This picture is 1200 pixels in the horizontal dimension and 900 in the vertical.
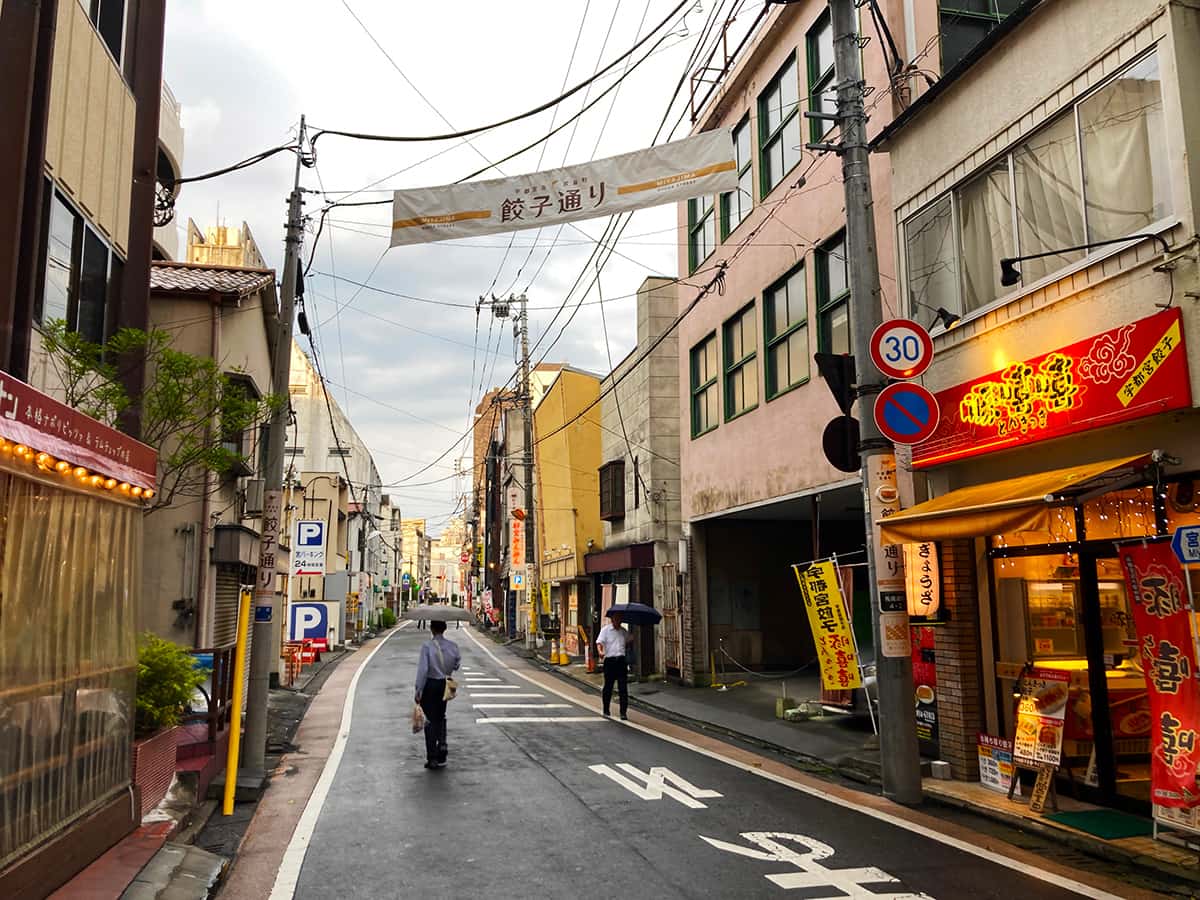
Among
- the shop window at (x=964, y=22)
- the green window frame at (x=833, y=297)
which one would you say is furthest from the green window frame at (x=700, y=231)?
the shop window at (x=964, y=22)

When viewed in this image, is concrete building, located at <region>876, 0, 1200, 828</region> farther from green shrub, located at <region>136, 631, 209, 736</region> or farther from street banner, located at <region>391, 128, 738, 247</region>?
green shrub, located at <region>136, 631, 209, 736</region>

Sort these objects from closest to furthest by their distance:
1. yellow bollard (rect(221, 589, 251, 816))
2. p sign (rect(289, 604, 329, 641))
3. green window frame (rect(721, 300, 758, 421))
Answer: yellow bollard (rect(221, 589, 251, 816)), green window frame (rect(721, 300, 758, 421)), p sign (rect(289, 604, 329, 641))

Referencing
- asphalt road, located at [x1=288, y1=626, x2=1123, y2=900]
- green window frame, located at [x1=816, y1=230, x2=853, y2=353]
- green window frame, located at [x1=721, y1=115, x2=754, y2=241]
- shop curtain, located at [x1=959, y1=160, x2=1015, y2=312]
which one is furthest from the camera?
green window frame, located at [x1=721, y1=115, x2=754, y2=241]

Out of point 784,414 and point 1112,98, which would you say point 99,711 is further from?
point 784,414

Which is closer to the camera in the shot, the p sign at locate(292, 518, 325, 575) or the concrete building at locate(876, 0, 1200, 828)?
the concrete building at locate(876, 0, 1200, 828)

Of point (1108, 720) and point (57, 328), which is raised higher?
point (57, 328)

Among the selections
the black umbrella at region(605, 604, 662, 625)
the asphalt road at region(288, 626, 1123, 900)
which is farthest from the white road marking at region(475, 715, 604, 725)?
the asphalt road at region(288, 626, 1123, 900)

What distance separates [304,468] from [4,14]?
48069mm

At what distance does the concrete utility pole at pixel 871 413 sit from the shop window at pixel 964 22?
2.39m

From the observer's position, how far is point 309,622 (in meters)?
22.7

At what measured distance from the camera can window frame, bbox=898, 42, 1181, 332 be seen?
809 cm

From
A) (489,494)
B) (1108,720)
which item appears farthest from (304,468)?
(1108,720)

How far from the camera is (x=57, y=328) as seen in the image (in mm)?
9539

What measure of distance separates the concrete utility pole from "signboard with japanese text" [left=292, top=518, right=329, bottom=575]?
1611 cm
